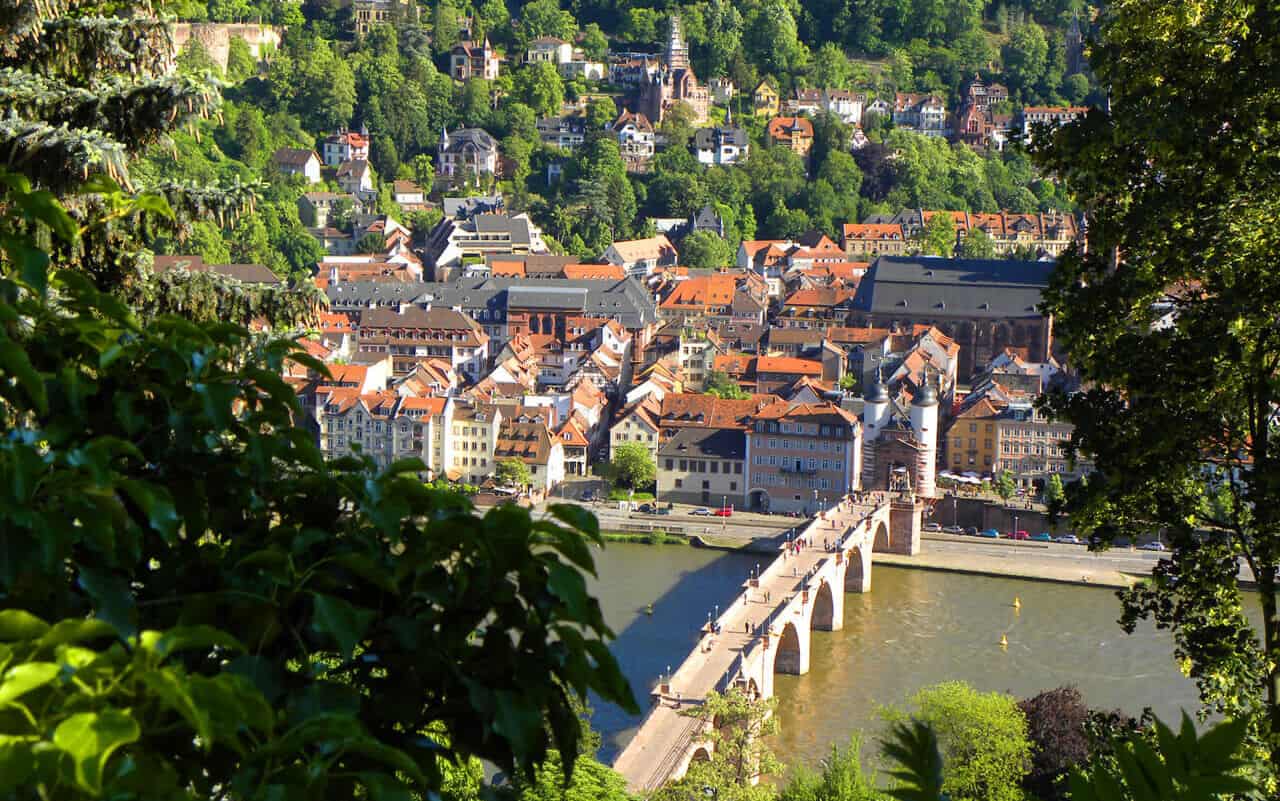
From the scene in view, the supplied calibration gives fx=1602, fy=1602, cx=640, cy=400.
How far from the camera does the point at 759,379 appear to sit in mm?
34938

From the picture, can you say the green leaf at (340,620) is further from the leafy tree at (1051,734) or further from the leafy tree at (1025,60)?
the leafy tree at (1025,60)

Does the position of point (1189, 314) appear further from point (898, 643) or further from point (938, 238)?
point (938, 238)

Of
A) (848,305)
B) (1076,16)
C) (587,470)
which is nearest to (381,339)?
(587,470)

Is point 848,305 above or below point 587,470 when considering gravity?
above

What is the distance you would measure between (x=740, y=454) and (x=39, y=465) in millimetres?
→ 29372

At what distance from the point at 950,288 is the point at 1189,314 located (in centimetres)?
3694

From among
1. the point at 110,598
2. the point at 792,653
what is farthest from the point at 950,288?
the point at 110,598

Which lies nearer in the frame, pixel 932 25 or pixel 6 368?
pixel 6 368

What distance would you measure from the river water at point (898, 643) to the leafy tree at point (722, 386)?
733 cm

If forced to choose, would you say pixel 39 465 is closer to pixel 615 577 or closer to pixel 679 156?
pixel 615 577

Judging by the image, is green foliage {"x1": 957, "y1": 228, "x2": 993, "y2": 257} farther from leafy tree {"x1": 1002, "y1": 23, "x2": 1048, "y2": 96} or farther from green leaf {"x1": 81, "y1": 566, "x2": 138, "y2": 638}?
green leaf {"x1": 81, "y1": 566, "x2": 138, "y2": 638}

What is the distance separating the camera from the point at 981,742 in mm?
Result: 14344

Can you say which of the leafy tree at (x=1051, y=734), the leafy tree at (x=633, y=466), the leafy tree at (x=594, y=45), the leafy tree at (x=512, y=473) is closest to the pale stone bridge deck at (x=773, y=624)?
the leafy tree at (x=1051, y=734)

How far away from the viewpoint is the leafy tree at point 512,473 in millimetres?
29859
